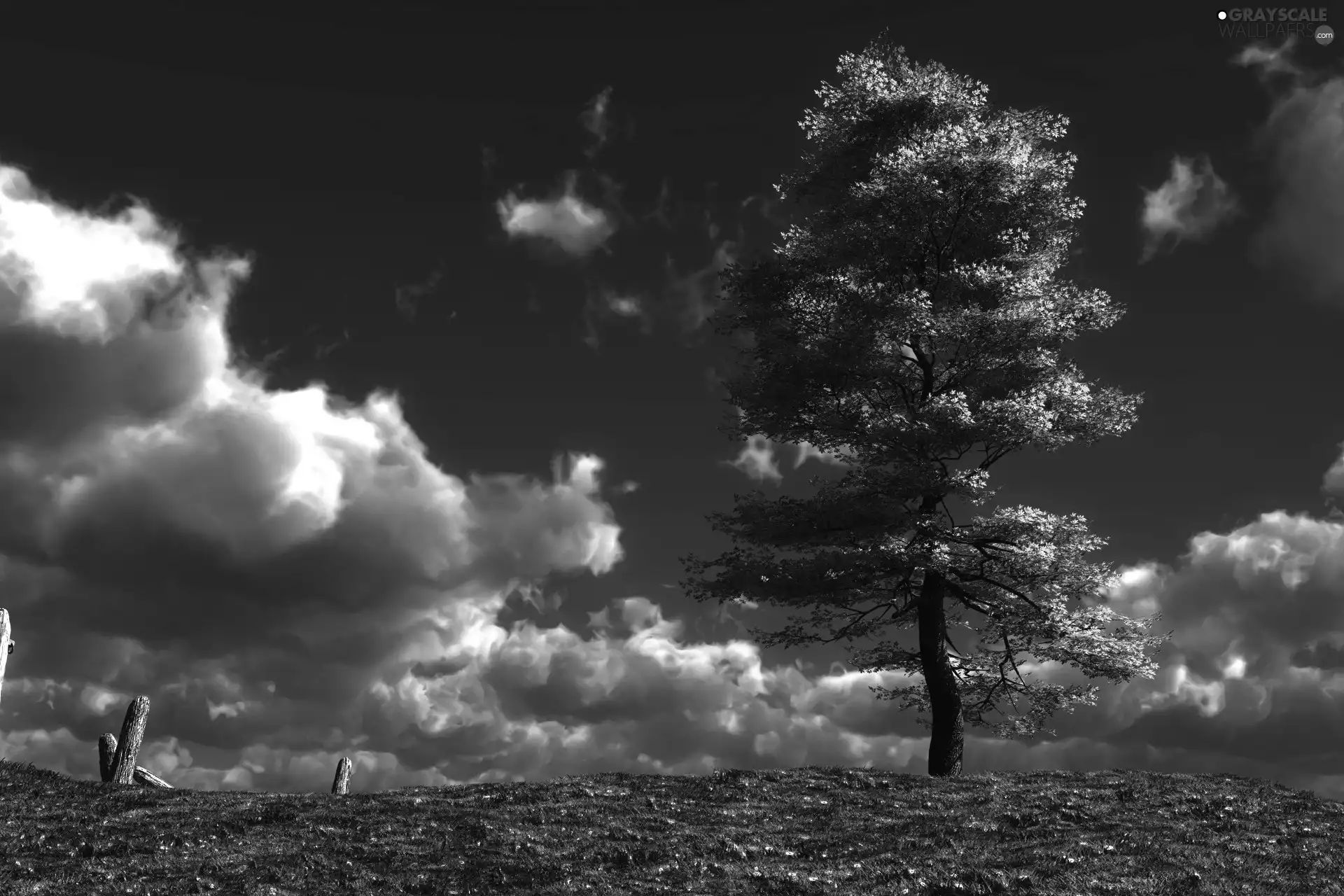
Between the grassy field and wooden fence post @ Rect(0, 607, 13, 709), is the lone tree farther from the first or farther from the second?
wooden fence post @ Rect(0, 607, 13, 709)

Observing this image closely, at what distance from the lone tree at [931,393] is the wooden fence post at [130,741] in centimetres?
1474

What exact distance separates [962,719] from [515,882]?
574 inches

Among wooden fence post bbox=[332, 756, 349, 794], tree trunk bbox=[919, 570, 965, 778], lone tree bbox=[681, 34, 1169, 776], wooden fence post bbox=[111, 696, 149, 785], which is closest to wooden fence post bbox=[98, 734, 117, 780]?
Answer: wooden fence post bbox=[111, 696, 149, 785]

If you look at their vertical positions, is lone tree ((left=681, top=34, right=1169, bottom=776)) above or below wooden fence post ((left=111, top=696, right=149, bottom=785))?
above

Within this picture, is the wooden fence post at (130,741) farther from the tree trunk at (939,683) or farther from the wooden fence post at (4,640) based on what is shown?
the tree trunk at (939,683)

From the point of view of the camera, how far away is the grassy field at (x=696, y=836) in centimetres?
1752

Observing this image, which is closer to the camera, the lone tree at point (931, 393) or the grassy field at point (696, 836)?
the grassy field at point (696, 836)

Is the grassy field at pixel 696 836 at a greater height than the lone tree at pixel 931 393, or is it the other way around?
the lone tree at pixel 931 393

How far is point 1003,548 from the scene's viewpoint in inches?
1095

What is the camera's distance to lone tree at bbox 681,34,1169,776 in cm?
2705

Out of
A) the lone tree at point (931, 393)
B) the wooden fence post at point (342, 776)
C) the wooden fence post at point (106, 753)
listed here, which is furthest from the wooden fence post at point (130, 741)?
the lone tree at point (931, 393)

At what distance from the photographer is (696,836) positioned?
66.4 feet

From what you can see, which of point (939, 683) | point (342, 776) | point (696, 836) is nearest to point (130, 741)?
point (342, 776)

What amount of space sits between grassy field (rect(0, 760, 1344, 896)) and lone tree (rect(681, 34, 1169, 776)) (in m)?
3.98
